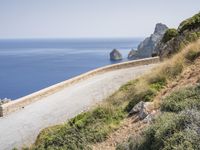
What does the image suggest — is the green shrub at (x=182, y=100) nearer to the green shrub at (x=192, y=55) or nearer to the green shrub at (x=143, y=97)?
the green shrub at (x=143, y=97)

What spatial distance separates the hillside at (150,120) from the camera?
24.8ft

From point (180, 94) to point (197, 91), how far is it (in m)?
0.51

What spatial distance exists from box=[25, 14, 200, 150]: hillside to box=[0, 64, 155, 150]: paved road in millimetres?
2313

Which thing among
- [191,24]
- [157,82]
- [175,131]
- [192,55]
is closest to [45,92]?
[191,24]

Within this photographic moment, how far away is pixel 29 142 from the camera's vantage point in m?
14.0

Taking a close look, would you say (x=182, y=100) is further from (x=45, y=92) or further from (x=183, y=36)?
(x=45, y=92)

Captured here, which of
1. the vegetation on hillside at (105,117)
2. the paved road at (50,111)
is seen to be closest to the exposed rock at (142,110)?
the vegetation on hillside at (105,117)

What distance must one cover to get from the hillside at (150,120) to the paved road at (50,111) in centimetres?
231

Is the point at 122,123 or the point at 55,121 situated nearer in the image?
the point at 122,123

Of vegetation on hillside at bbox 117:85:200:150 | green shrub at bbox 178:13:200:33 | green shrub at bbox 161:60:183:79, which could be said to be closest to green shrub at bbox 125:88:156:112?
green shrub at bbox 161:60:183:79

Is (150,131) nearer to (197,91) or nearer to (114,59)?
(197,91)

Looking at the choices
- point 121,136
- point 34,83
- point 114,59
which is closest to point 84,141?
point 121,136

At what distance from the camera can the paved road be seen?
14.9 metres

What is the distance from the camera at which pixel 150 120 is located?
33.3 feet
